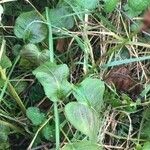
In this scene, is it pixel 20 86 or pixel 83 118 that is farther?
pixel 20 86

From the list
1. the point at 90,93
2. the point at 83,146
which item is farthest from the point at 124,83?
the point at 83,146

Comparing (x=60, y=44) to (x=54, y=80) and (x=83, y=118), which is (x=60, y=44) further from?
(x=83, y=118)

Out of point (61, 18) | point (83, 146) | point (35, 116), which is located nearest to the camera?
point (83, 146)

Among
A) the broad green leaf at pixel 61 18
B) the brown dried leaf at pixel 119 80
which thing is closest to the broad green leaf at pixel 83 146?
the brown dried leaf at pixel 119 80

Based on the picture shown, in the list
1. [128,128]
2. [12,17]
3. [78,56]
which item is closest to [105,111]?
[128,128]

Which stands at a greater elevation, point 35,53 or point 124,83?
point 35,53

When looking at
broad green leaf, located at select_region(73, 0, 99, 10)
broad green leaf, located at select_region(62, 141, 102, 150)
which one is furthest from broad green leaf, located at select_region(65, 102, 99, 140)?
broad green leaf, located at select_region(73, 0, 99, 10)

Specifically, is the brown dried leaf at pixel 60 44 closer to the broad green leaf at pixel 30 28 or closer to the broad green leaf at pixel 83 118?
the broad green leaf at pixel 30 28
